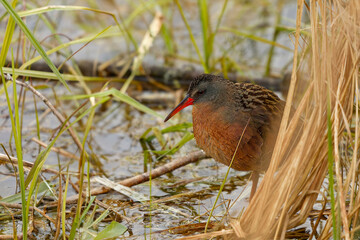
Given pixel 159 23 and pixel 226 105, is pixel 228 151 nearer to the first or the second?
pixel 226 105

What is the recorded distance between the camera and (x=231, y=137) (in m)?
3.02

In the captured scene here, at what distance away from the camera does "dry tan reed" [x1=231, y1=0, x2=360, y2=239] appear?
2271mm

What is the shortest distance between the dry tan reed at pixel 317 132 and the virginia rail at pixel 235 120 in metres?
0.55

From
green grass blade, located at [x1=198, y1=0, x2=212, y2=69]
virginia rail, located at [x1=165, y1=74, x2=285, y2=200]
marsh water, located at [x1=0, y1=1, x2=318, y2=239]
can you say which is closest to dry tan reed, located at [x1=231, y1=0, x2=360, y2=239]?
marsh water, located at [x1=0, y1=1, x2=318, y2=239]

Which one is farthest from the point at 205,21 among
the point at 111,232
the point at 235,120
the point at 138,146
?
the point at 111,232

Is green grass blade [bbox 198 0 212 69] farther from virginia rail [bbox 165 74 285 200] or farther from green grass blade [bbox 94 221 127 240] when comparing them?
green grass blade [bbox 94 221 127 240]

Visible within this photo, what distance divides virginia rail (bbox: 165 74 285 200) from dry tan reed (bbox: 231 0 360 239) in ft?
1.80

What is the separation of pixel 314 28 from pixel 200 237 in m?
1.03

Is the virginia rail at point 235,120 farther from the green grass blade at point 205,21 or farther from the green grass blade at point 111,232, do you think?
the green grass blade at point 205,21

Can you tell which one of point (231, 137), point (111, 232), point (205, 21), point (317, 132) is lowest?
point (111, 232)

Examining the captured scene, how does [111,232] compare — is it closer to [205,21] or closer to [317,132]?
[317,132]

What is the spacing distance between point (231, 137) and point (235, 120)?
109 millimetres

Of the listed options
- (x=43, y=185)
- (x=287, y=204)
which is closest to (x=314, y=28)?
(x=287, y=204)

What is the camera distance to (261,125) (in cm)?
311
